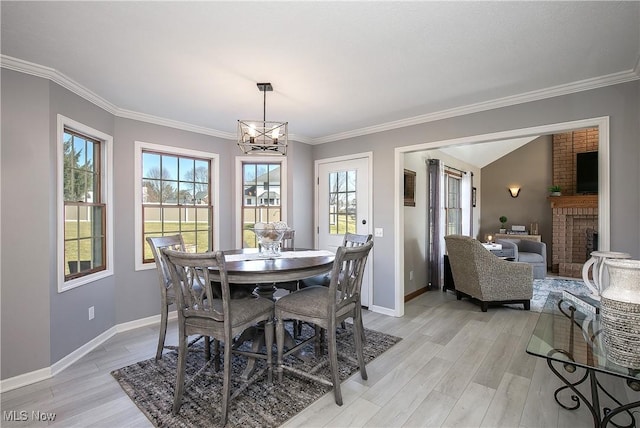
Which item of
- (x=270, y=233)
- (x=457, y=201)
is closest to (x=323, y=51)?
(x=270, y=233)

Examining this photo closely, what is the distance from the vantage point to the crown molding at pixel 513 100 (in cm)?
249

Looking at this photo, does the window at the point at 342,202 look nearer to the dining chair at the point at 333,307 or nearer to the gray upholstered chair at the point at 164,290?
the gray upholstered chair at the point at 164,290

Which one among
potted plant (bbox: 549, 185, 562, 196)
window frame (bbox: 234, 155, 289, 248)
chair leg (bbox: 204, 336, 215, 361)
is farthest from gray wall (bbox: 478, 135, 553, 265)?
chair leg (bbox: 204, 336, 215, 361)

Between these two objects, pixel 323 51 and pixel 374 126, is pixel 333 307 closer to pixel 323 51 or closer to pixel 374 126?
pixel 323 51

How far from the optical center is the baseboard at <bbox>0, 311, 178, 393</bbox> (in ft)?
7.34

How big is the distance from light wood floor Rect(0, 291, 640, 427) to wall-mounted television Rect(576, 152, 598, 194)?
476 centimetres

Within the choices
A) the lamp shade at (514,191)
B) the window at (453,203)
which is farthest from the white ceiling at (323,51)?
the lamp shade at (514,191)

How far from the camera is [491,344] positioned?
2.96 meters

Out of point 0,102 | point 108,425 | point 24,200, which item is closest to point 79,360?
point 108,425

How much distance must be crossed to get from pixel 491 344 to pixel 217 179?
374cm

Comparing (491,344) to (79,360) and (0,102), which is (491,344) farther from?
(0,102)

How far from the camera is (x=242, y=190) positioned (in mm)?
4328

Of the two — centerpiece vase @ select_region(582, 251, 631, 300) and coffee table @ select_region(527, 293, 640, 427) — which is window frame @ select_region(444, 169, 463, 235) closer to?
coffee table @ select_region(527, 293, 640, 427)

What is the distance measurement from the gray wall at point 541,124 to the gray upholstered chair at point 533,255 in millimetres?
3111
